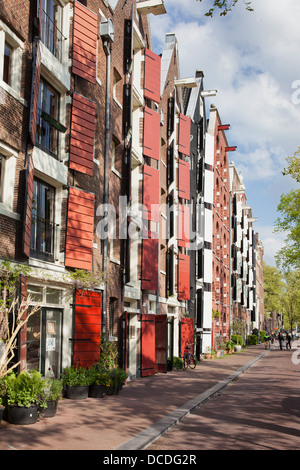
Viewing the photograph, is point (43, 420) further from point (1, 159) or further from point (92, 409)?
point (1, 159)

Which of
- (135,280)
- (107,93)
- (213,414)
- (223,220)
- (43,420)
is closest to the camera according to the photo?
(43,420)

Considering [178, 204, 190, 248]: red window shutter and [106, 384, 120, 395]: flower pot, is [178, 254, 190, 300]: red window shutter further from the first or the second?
[106, 384, 120, 395]: flower pot

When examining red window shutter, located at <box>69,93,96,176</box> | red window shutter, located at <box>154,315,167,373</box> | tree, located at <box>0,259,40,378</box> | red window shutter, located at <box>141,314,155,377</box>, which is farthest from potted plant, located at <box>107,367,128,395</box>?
red window shutter, located at <box>154,315,167,373</box>

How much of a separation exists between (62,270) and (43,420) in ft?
16.6

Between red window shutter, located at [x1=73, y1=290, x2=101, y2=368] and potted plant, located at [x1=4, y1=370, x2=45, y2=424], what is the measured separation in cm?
508

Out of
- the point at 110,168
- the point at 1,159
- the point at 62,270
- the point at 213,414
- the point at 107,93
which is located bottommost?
the point at 213,414

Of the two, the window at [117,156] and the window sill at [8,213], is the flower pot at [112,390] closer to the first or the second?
the window sill at [8,213]

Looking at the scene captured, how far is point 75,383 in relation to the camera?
1338cm

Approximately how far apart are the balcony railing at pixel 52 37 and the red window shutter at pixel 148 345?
1062 centimetres

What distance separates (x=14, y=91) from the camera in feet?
39.2

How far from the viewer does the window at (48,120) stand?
13.9 metres

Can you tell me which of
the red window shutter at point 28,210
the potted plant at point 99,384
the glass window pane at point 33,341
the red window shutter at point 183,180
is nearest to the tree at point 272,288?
the red window shutter at point 183,180


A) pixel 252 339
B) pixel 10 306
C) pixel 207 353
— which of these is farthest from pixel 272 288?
pixel 10 306

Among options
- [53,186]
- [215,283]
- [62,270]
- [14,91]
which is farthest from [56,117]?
[215,283]
